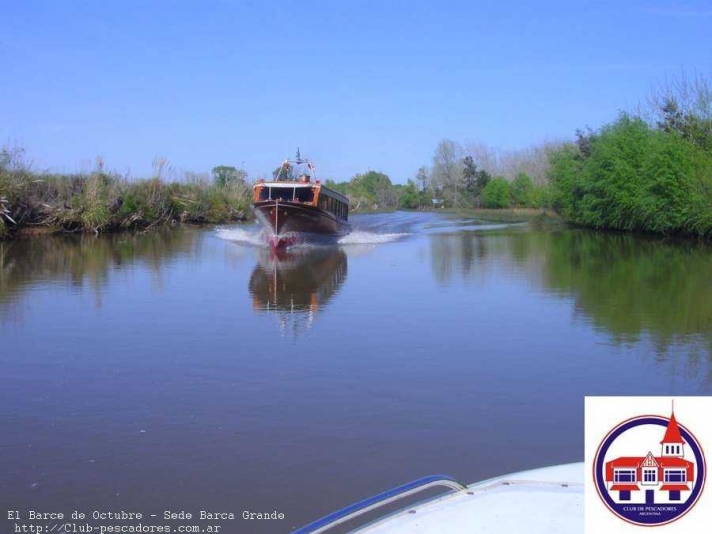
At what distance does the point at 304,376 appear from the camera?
902 centimetres

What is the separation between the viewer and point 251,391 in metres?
8.40

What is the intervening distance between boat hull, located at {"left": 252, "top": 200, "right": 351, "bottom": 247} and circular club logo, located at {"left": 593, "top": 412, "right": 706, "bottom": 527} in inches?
1011

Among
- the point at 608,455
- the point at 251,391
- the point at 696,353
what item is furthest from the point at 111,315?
the point at 608,455

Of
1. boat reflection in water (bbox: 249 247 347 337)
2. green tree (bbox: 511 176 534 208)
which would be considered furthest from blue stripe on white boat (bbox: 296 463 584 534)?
green tree (bbox: 511 176 534 208)

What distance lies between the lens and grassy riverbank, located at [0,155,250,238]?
98.5 feet

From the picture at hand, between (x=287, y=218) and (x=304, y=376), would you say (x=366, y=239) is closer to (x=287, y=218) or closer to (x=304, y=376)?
(x=287, y=218)

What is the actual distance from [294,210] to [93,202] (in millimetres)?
11605

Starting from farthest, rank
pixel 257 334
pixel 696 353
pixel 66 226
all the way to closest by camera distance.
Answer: pixel 66 226
pixel 257 334
pixel 696 353

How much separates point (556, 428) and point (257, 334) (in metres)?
5.48

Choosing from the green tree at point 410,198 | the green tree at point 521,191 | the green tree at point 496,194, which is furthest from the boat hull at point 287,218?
the green tree at point 410,198

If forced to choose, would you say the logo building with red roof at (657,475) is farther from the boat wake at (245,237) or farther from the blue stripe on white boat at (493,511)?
the boat wake at (245,237)

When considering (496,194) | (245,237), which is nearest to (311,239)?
(245,237)

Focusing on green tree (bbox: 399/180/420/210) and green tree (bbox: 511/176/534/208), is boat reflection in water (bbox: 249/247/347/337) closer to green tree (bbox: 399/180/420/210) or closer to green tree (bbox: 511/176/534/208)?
green tree (bbox: 511/176/534/208)

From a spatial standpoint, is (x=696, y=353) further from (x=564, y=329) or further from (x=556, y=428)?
(x=556, y=428)
